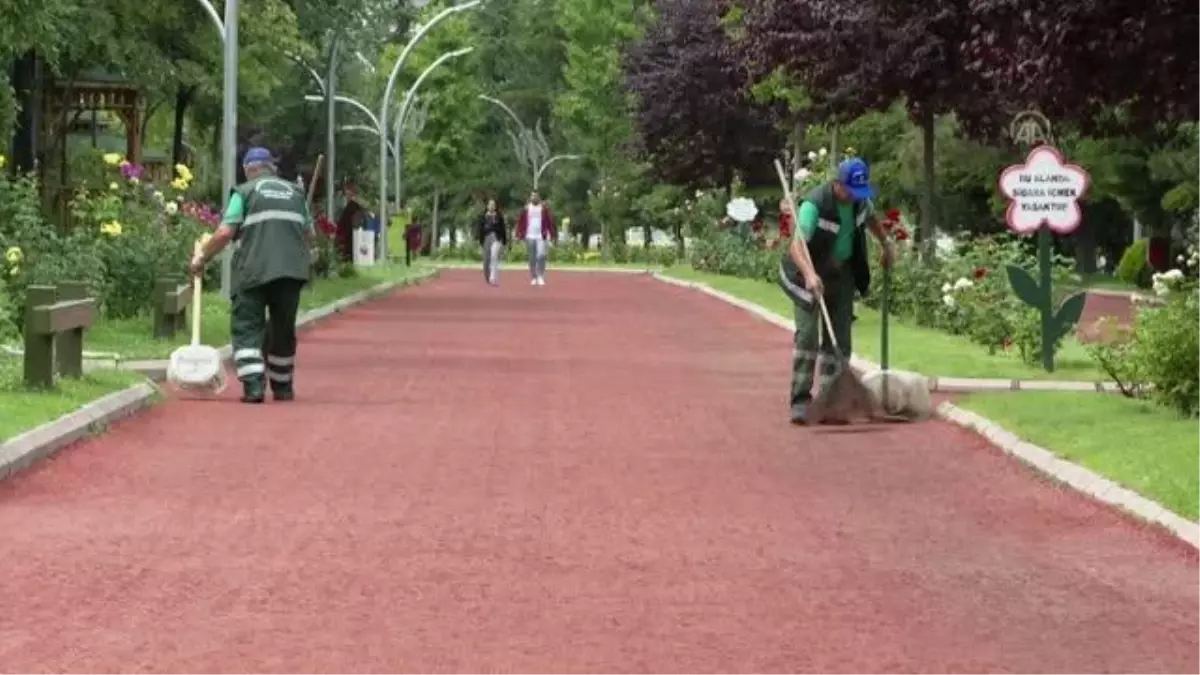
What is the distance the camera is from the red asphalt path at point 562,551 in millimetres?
8727

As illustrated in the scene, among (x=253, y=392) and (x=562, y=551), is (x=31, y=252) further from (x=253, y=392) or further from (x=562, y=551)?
(x=562, y=551)

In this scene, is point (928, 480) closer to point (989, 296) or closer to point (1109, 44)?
point (1109, 44)

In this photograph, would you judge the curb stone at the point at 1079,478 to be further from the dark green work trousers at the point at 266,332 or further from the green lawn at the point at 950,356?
the dark green work trousers at the point at 266,332

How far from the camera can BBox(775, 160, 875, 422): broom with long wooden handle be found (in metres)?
17.9

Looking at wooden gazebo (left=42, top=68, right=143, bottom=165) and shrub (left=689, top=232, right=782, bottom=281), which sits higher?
wooden gazebo (left=42, top=68, right=143, bottom=165)

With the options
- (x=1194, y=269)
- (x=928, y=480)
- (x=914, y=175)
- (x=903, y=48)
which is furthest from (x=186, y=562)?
(x=914, y=175)

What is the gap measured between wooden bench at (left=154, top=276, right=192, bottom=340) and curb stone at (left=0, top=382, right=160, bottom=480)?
5263 millimetres

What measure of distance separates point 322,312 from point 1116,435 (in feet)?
66.3

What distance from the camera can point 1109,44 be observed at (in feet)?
57.5

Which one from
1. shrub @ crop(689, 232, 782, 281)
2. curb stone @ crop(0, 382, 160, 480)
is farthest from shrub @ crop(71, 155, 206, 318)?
shrub @ crop(689, 232, 782, 281)

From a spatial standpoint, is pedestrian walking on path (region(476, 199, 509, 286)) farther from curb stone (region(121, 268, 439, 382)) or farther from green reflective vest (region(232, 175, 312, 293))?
green reflective vest (region(232, 175, 312, 293))

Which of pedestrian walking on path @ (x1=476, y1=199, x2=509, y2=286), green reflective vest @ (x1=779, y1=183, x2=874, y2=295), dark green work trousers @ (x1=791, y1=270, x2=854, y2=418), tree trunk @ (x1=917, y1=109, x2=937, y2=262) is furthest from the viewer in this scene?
pedestrian walking on path @ (x1=476, y1=199, x2=509, y2=286)

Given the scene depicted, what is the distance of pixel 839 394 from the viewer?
18.0m

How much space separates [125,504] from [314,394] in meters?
7.62
